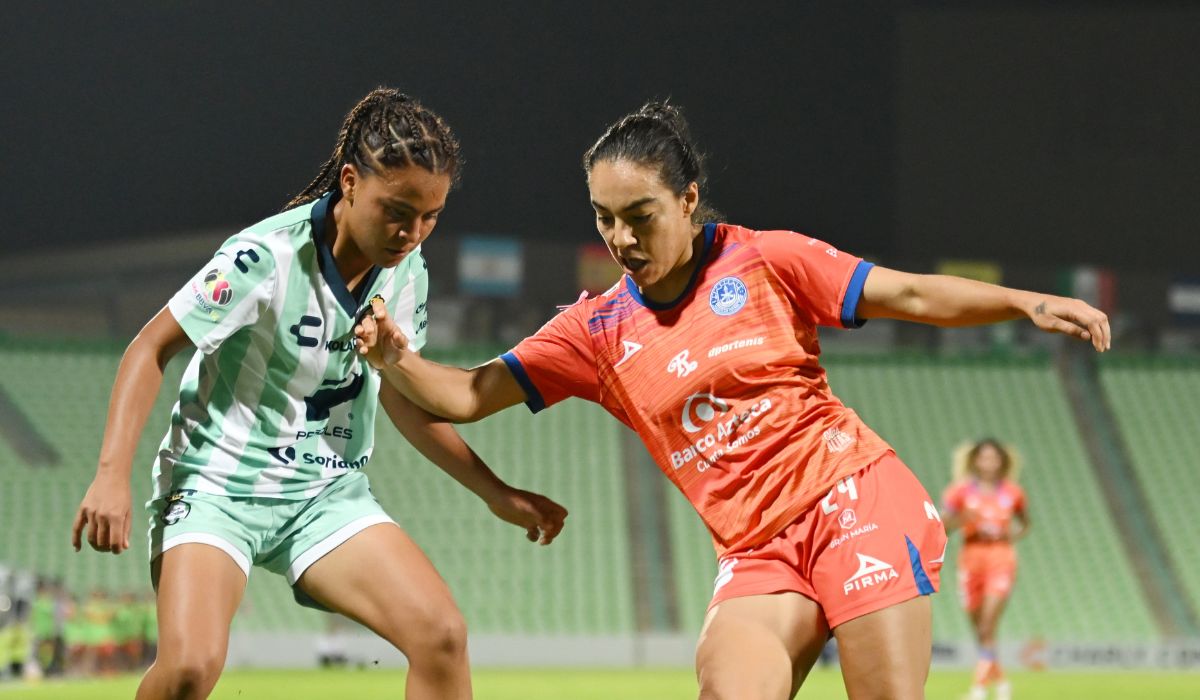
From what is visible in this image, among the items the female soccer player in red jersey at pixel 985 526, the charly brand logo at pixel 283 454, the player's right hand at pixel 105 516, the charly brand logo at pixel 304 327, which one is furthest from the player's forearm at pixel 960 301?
the female soccer player in red jersey at pixel 985 526

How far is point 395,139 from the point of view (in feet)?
12.5

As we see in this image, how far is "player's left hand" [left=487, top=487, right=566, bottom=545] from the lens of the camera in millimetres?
4312

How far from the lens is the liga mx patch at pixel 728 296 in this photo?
371 centimetres

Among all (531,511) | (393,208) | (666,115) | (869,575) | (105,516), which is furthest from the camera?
(531,511)

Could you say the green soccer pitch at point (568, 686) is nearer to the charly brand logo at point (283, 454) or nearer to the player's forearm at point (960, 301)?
the charly brand logo at point (283, 454)

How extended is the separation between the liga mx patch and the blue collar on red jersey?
2.8 inches

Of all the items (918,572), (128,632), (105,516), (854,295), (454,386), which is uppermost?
(854,295)

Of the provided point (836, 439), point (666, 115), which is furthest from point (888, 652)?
point (666, 115)

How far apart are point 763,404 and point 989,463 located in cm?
713

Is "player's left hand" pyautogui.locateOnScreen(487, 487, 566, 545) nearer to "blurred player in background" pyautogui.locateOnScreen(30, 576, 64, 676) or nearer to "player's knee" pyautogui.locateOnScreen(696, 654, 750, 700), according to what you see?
"player's knee" pyautogui.locateOnScreen(696, 654, 750, 700)

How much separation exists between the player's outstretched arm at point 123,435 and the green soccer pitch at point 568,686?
20.4 feet

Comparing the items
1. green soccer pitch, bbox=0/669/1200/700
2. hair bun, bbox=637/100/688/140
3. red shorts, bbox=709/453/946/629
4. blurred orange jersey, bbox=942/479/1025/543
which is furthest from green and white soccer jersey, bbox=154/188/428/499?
blurred orange jersey, bbox=942/479/1025/543

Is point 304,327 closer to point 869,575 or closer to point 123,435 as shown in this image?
point 123,435

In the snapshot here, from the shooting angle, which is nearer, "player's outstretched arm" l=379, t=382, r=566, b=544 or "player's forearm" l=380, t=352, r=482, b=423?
"player's forearm" l=380, t=352, r=482, b=423
